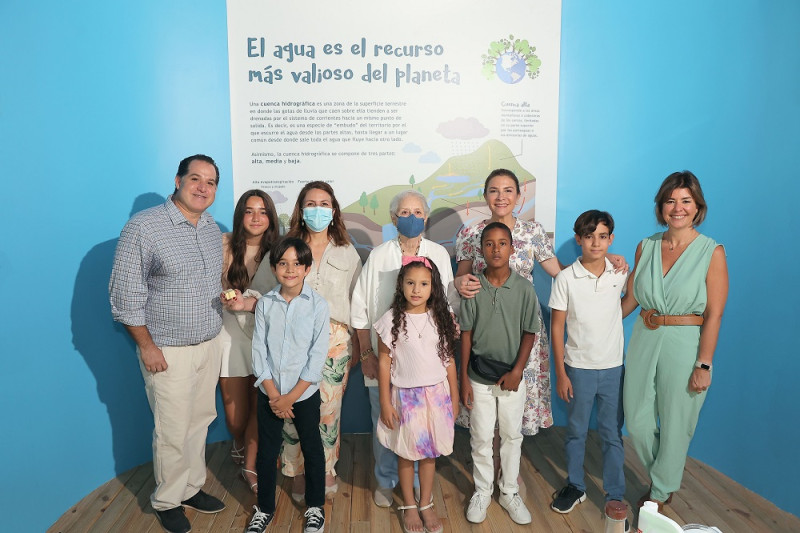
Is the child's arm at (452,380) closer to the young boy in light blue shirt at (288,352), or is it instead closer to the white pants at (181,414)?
the young boy in light blue shirt at (288,352)

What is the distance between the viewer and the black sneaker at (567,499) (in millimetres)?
2783

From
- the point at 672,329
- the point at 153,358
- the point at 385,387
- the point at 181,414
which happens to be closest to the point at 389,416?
the point at 385,387

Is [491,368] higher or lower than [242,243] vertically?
lower

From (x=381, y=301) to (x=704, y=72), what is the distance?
2.57 meters

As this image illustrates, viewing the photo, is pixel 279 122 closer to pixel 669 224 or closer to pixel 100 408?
pixel 100 408

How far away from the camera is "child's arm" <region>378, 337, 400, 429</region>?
2539 mm

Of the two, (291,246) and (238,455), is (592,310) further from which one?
(238,455)

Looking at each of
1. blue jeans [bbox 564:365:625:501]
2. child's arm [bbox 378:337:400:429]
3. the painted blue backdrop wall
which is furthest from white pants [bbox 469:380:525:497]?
the painted blue backdrop wall

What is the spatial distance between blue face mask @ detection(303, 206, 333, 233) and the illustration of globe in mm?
1609

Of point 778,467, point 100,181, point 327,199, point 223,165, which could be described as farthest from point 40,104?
point 778,467

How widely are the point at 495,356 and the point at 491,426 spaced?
0.36 metres

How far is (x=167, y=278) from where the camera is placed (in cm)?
254

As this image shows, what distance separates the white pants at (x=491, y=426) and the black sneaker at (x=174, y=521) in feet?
4.94

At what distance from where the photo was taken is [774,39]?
3.12 meters
